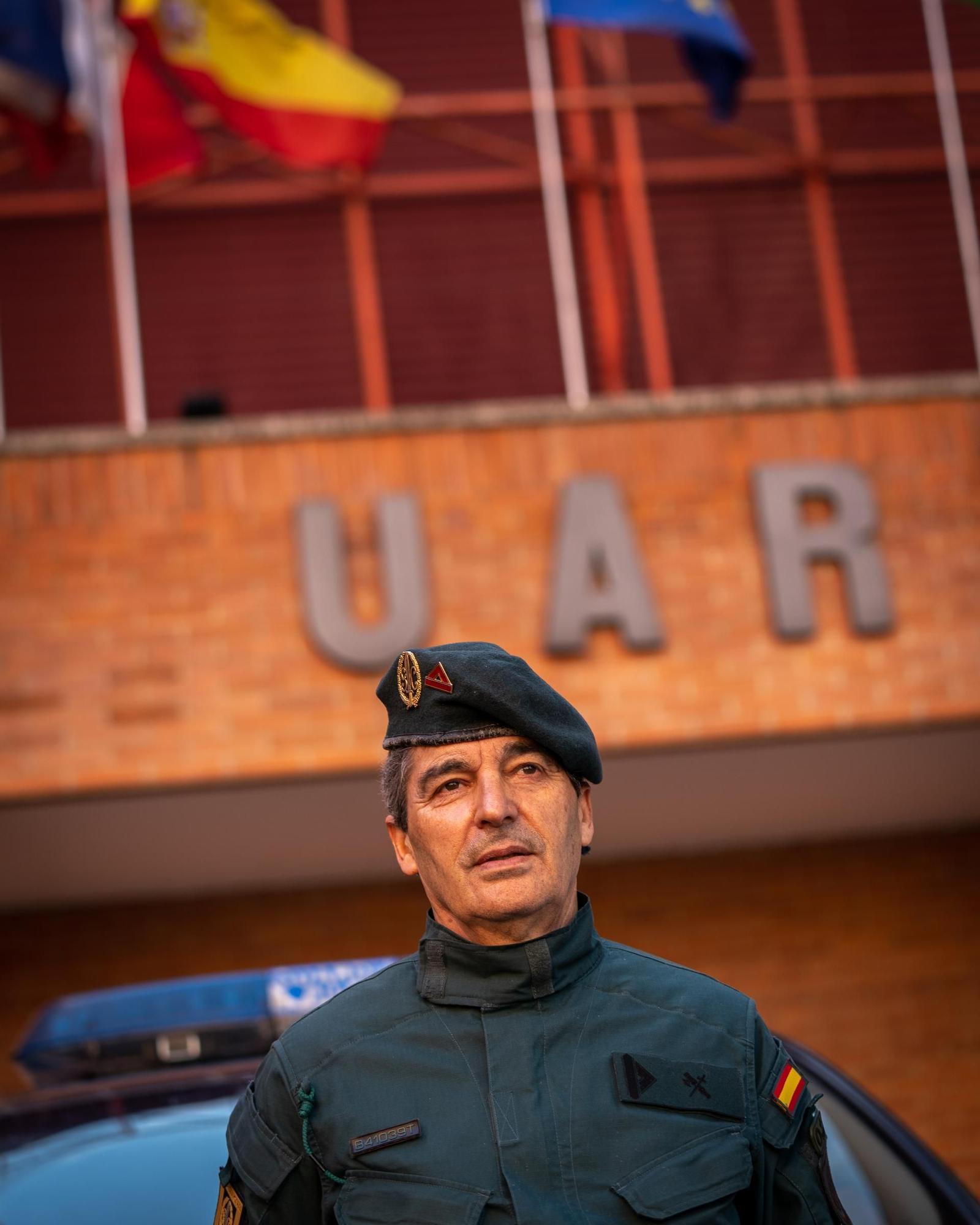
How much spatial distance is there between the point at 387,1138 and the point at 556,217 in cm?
742

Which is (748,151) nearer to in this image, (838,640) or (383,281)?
(383,281)

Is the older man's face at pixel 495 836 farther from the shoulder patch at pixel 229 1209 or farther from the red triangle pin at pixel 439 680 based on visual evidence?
the shoulder patch at pixel 229 1209

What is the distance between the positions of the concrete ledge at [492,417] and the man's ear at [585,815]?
4455 millimetres

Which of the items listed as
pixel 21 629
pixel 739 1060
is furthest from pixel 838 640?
pixel 739 1060

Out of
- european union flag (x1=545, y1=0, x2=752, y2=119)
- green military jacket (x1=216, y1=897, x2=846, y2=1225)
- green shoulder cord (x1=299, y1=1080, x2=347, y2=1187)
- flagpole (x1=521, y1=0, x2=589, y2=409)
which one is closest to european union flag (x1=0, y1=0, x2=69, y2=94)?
european union flag (x1=545, y1=0, x2=752, y2=119)

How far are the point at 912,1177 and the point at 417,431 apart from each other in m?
4.25

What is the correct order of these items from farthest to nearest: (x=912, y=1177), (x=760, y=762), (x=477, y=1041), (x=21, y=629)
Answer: (x=760, y=762)
(x=21, y=629)
(x=912, y=1177)
(x=477, y=1041)

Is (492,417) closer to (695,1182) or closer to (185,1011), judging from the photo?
(185,1011)

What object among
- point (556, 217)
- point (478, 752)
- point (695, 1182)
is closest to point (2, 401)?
point (556, 217)

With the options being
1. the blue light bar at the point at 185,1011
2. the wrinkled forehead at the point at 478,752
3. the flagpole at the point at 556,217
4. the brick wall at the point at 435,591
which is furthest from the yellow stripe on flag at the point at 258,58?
the wrinkled forehead at the point at 478,752

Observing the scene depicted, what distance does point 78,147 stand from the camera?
898 centimetres

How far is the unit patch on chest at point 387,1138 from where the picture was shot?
5.60ft

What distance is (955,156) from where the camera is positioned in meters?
8.72

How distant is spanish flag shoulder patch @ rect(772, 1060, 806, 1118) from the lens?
179cm
